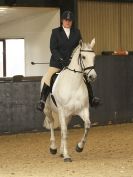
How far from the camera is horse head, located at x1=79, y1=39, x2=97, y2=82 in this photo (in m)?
8.59

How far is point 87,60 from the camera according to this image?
8727 mm

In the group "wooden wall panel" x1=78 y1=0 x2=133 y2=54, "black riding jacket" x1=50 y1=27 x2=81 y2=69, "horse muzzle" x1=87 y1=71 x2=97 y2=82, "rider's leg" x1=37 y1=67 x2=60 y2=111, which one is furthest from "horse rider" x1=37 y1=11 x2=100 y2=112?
"wooden wall panel" x1=78 y1=0 x2=133 y2=54

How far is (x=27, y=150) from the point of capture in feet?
35.3

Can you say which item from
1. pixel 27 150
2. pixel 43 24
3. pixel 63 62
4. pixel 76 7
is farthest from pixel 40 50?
pixel 63 62

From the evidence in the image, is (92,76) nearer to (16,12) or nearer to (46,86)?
(46,86)

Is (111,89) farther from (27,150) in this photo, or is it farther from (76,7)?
(27,150)

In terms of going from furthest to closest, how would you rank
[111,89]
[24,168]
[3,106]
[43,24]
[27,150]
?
1. [43,24]
2. [111,89]
3. [3,106]
4. [27,150]
5. [24,168]

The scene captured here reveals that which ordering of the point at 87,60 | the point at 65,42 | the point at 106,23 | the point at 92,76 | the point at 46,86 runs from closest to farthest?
the point at 92,76
the point at 87,60
the point at 65,42
the point at 46,86
the point at 106,23

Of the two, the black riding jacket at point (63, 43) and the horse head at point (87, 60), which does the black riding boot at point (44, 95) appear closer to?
the black riding jacket at point (63, 43)

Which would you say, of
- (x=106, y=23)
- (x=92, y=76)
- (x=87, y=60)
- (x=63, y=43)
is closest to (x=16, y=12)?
(x=106, y=23)

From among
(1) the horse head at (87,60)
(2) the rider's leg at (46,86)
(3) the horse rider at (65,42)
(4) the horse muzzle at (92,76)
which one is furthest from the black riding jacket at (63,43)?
(4) the horse muzzle at (92,76)

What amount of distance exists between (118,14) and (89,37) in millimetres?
1143

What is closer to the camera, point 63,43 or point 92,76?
point 92,76

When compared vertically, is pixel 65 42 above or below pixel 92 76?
above
